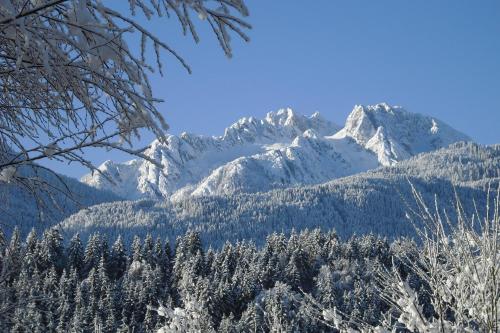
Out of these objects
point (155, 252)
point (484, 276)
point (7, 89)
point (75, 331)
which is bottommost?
point (75, 331)

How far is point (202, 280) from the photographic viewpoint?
52.6m

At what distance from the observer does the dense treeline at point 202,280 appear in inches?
1922

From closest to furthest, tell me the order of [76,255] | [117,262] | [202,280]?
[202,280] → [76,255] → [117,262]

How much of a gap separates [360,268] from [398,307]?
62104 mm

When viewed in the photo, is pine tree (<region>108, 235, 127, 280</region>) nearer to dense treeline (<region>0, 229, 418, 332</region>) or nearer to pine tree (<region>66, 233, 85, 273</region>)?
dense treeline (<region>0, 229, 418, 332</region>)

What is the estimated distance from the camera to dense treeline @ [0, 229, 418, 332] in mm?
48812

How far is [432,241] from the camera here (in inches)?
130

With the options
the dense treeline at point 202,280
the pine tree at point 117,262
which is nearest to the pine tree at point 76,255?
the dense treeline at point 202,280

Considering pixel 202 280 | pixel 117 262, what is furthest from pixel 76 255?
pixel 202 280

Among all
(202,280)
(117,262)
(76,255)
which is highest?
(76,255)

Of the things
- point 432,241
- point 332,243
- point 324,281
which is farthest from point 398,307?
point 332,243

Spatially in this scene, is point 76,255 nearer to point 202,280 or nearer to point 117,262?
point 117,262

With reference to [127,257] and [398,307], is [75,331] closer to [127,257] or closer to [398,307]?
[127,257]

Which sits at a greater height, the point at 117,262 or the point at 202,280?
the point at 117,262
